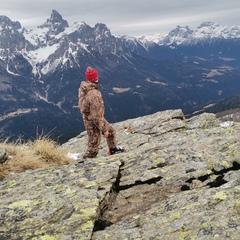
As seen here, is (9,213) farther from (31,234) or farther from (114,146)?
(114,146)

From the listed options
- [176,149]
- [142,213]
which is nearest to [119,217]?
[142,213]

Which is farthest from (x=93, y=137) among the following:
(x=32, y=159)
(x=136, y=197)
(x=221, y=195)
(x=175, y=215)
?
(x=221, y=195)

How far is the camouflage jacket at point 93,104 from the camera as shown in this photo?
1437cm

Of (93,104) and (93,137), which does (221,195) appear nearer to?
(93,104)

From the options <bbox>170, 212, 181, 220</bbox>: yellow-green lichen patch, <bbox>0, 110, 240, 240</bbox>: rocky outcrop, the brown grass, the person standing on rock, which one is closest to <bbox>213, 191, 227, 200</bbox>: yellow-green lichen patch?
<bbox>0, 110, 240, 240</bbox>: rocky outcrop

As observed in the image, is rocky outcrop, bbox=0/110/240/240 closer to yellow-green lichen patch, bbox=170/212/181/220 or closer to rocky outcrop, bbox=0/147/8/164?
yellow-green lichen patch, bbox=170/212/181/220

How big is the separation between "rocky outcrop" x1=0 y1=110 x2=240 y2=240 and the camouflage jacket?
3.34 m

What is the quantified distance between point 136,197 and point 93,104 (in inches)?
263

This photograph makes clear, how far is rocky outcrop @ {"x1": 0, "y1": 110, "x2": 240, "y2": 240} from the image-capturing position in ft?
21.6

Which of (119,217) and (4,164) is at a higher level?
(4,164)

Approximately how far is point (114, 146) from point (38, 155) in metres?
4.04

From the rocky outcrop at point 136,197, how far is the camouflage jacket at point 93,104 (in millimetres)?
A: 3344

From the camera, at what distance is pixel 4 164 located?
11328 mm

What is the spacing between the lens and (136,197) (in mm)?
8594
